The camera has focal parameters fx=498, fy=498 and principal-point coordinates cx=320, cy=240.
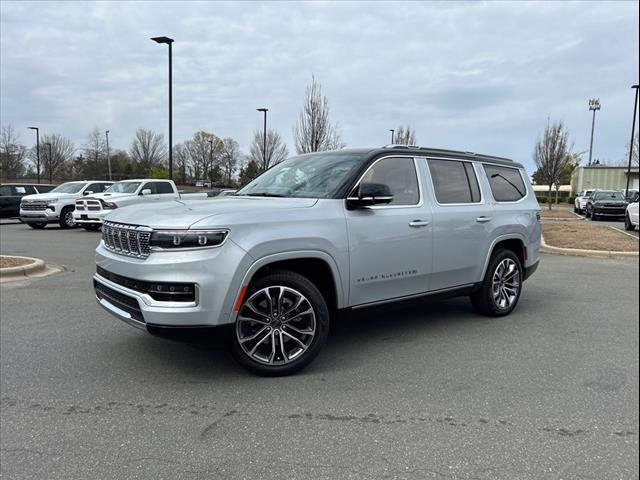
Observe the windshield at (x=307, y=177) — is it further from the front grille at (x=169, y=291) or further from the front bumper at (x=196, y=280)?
the front grille at (x=169, y=291)

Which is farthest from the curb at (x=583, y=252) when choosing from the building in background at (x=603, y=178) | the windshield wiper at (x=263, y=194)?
the building in background at (x=603, y=178)

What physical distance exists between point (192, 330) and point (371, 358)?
1.70 m

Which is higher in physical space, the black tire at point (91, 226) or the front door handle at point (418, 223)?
the front door handle at point (418, 223)

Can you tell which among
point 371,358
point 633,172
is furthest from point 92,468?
point 633,172

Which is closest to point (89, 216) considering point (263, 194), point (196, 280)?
point (263, 194)

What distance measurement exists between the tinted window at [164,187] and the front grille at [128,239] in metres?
14.3

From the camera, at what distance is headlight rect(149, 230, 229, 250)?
352 centimetres

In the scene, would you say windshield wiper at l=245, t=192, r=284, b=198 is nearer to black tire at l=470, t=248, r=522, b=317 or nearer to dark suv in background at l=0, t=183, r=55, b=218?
black tire at l=470, t=248, r=522, b=317

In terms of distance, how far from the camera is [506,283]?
591 centimetres

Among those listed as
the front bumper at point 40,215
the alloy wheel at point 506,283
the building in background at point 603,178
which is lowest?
the front bumper at point 40,215

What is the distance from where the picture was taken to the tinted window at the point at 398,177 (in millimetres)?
4668

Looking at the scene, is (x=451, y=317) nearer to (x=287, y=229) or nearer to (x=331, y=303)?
(x=331, y=303)

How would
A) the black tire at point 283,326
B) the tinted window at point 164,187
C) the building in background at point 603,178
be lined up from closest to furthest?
the black tire at point 283,326, the tinted window at point 164,187, the building in background at point 603,178

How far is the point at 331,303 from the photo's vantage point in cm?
427
